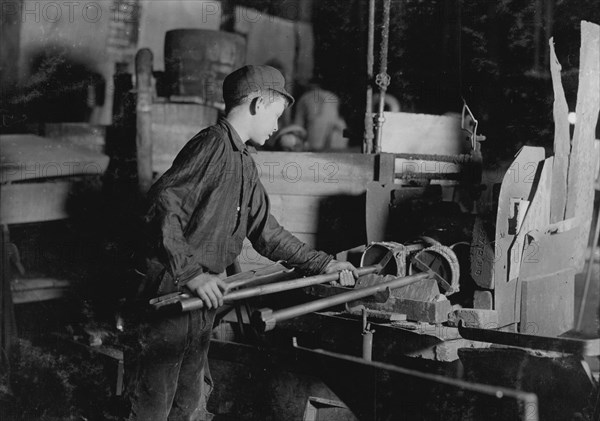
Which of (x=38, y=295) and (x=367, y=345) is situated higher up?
(x=367, y=345)

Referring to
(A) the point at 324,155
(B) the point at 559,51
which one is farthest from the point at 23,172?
(B) the point at 559,51

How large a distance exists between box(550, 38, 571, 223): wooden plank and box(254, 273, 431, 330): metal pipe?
1295 mm

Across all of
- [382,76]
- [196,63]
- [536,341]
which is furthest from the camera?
[196,63]

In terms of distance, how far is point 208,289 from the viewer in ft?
8.14

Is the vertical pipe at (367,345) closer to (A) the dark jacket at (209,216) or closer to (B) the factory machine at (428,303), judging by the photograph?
→ (B) the factory machine at (428,303)

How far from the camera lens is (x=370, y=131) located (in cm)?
470

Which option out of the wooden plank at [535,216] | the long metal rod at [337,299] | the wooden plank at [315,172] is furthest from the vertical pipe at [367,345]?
the wooden plank at [315,172]

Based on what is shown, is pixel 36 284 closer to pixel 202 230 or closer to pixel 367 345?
pixel 202 230

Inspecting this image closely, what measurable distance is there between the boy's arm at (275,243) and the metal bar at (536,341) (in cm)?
82

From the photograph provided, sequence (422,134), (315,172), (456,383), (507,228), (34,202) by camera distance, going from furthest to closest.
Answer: (34,202)
(422,134)
(315,172)
(507,228)
(456,383)

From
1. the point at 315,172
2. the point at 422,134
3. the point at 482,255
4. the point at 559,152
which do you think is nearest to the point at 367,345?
the point at 482,255

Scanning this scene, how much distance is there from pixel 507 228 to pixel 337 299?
1322mm

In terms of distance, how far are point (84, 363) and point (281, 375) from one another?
6.61 feet

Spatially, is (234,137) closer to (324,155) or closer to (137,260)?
(137,260)
